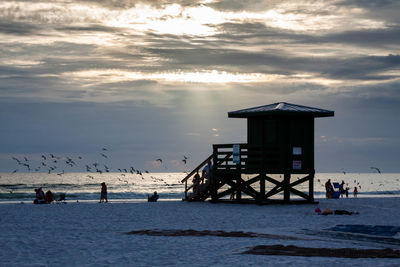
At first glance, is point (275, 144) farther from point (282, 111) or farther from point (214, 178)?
point (214, 178)

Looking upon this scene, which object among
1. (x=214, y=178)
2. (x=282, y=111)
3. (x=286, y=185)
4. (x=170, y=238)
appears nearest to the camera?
(x=170, y=238)

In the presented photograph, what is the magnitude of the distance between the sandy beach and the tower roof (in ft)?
19.8

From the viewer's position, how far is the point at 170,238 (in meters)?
15.2

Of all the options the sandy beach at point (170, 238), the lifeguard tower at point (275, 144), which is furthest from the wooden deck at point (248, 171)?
the sandy beach at point (170, 238)

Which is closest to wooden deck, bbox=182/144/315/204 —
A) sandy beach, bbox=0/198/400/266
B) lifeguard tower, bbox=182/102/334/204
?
lifeguard tower, bbox=182/102/334/204

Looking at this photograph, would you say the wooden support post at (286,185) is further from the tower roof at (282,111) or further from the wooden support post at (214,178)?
the wooden support post at (214,178)

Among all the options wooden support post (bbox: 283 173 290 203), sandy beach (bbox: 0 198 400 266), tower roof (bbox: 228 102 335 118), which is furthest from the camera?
wooden support post (bbox: 283 173 290 203)

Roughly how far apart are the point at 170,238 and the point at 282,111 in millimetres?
14309

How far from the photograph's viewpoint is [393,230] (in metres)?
16.1

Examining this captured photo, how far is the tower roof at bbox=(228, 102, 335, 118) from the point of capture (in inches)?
1122

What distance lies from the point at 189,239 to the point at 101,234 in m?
2.68

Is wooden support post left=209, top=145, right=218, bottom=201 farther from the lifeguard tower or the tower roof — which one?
the tower roof

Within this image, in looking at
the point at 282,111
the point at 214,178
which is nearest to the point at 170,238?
the point at 282,111

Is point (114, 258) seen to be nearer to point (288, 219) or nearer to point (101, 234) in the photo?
point (101, 234)
